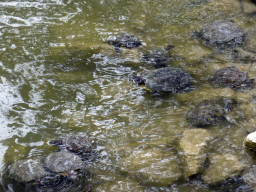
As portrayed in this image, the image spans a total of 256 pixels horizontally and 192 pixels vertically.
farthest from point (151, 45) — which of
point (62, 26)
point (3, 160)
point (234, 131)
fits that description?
point (3, 160)

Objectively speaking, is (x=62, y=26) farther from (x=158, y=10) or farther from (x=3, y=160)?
(x=3, y=160)

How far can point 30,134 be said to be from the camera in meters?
5.12

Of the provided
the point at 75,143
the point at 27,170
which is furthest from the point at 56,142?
the point at 27,170

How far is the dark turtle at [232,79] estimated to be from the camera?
20.6 feet

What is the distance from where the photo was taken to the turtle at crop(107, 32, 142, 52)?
7.59 meters

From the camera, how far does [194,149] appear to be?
482 centimetres

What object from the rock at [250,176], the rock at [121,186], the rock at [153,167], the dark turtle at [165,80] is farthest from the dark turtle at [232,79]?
the rock at [121,186]

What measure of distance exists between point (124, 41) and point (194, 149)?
3.81 meters

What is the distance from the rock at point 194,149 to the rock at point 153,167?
17cm

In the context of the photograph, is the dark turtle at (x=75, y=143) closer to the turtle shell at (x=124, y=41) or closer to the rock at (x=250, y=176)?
the rock at (x=250, y=176)

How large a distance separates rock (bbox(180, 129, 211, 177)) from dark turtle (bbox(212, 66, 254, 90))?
164 centimetres

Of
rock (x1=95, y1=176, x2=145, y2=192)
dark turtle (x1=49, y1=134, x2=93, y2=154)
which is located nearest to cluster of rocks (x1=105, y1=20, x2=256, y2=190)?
rock (x1=95, y1=176, x2=145, y2=192)

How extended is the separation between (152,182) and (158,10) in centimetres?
643

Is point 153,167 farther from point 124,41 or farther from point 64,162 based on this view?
point 124,41
